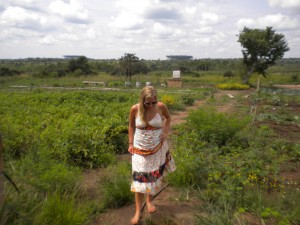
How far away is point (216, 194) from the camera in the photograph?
3176mm

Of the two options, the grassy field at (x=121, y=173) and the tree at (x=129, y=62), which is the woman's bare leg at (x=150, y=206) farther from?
the tree at (x=129, y=62)

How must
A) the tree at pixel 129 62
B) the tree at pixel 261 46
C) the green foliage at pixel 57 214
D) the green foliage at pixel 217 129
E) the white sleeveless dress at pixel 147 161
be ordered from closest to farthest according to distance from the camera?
the green foliage at pixel 57 214 < the white sleeveless dress at pixel 147 161 < the green foliage at pixel 217 129 < the tree at pixel 261 46 < the tree at pixel 129 62

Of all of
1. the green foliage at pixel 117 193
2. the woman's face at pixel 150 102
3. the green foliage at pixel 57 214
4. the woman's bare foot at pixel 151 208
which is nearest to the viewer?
the green foliage at pixel 57 214

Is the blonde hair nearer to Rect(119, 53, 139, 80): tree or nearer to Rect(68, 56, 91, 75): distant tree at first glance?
Rect(119, 53, 139, 80): tree

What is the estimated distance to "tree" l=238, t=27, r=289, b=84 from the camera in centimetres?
2542

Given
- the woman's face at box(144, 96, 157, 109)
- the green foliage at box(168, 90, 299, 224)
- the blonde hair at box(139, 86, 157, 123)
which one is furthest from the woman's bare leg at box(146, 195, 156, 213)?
the woman's face at box(144, 96, 157, 109)

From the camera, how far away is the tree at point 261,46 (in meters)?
25.4

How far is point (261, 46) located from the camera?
995 inches

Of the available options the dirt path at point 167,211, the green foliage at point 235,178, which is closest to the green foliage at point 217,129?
the green foliage at point 235,178

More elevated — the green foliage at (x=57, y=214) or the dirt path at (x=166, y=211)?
the green foliage at (x=57, y=214)

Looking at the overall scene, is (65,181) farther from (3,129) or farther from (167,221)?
(3,129)

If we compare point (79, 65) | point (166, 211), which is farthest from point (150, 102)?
point (79, 65)

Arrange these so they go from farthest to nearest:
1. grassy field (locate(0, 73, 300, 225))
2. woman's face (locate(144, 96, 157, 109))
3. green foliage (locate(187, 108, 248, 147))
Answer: green foliage (locate(187, 108, 248, 147)) < woman's face (locate(144, 96, 157, 109)) < grassy field (locate(0, 73, 300, 225))

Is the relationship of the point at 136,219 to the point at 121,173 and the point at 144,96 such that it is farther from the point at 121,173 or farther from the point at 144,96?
the point at 144,96
